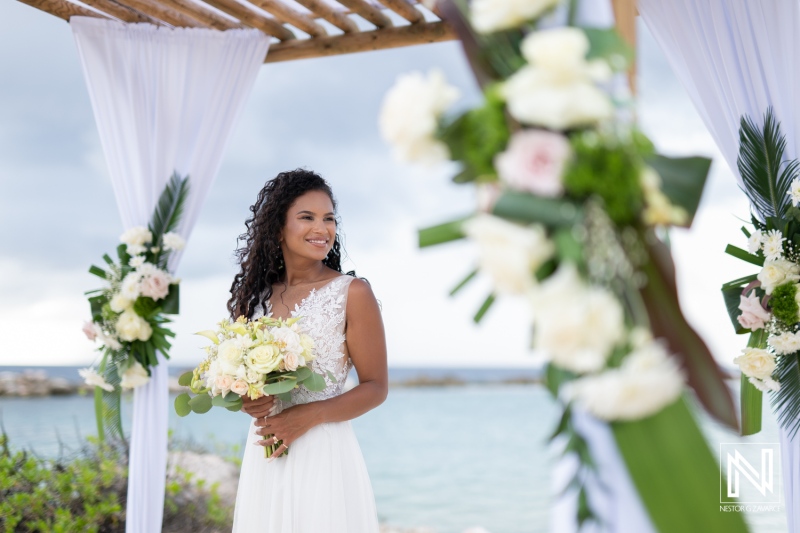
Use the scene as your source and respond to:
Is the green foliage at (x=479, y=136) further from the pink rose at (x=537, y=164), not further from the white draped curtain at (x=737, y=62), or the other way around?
the white draped curtain at (x=737, y=62)

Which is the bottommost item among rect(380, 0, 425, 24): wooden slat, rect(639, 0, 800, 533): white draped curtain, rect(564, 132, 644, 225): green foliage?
rect(564, 132, 644, 225): green foliage

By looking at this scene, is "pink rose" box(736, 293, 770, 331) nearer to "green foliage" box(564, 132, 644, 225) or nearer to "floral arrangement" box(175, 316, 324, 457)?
"floral arrangement" box(175, 316, 324, 457)

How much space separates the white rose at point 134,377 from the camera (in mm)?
3949

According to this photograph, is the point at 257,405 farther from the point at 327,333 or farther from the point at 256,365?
the point at 327,333

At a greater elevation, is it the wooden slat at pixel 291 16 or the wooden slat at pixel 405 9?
the wooden slat at pixel 291 16

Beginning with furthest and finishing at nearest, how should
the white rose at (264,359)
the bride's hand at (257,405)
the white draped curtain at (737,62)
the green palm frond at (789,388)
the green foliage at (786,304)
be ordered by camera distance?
the white draped curtain at (737,62), the green palm frond at (789,388), the green foliage at (786,304), the bride's hand at (257,405), the white rose at (264,359)

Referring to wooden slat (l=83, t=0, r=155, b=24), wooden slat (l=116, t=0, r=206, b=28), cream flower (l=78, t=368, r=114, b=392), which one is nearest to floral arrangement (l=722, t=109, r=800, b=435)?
wooden slat (l=116, t=0, r=206, b=28)

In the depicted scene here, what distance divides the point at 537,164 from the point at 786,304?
1.99 m

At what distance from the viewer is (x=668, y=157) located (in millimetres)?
1387

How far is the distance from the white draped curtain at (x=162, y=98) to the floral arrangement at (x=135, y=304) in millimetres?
89

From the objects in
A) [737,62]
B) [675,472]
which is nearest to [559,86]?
[675,472]

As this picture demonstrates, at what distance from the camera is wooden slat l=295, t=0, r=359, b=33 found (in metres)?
3.82

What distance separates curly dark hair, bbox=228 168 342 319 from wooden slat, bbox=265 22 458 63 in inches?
47.3

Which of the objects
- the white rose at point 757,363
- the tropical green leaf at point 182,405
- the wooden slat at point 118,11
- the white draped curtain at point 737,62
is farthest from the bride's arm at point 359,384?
the wooden slat at point 118,11
